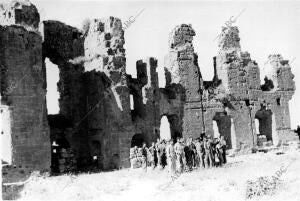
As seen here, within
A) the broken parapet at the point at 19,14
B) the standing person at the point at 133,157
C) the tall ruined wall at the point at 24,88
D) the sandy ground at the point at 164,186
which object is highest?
the broken parapet at the point at 19,14

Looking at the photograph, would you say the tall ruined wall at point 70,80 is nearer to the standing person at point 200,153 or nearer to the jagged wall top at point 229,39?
the standing person at point 200,153

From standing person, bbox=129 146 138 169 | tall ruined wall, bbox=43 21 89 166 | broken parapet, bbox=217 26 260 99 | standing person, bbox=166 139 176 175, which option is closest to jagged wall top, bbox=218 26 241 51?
broken parapet, bbox=217 26 260 99

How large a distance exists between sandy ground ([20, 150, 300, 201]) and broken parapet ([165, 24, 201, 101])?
10.3m

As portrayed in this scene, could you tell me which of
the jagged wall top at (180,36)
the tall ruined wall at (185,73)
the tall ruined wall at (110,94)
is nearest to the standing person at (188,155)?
the tall ruined wall at (110,94)

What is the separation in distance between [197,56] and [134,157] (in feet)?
33.6

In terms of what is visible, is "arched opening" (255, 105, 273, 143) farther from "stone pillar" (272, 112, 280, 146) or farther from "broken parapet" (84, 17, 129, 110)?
"broken parapet" (84, 17, 129, 110)

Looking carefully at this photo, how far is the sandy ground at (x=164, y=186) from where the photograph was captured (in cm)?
1359

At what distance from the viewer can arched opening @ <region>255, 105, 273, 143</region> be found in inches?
1315

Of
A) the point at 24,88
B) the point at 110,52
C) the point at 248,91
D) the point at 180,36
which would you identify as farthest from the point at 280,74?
the point at 24,88

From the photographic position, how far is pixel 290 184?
13.8 meters

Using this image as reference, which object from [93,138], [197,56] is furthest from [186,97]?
[93,138]

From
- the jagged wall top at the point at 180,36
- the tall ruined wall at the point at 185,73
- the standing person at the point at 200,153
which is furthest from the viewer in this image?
the jagged wall top at the point at 180,36

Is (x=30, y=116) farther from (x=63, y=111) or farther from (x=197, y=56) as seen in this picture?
(x=197, y=56)

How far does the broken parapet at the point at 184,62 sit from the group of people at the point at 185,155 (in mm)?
8937
